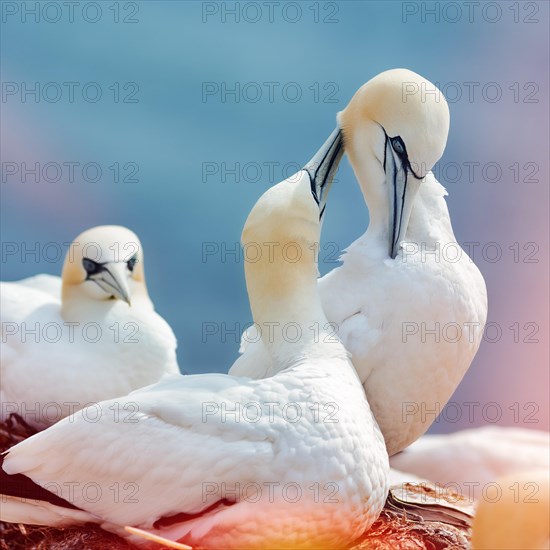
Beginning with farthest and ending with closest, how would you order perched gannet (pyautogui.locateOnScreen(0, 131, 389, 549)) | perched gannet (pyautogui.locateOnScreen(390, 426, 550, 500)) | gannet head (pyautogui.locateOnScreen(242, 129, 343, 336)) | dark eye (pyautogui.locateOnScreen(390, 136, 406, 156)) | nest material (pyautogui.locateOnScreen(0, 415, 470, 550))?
perched gannet (pyautogui.locateOnScreen(390, 426, 550, 500)) < dark eye (pyautogui.locateOnScreen(390, 136, 406, 156)) < gannet head (pyautogui.locateOnScreen(242, 129, 343, 336)) < nest material (pyautogui.locateOnScreen(0, 415, 470, 550)) < perched gannet (pyautogui.locateOnScreen(0, 131, 389, 549))

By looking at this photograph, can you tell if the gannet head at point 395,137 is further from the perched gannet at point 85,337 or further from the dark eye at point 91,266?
the dark eye at point 91,266

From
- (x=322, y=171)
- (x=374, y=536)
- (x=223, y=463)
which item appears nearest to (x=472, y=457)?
(x=374, y=536)

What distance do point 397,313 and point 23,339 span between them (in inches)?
89.0

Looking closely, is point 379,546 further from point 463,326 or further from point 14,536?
point 14,536

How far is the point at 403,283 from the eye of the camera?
163 inches

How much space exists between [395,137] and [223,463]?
1.46 meters

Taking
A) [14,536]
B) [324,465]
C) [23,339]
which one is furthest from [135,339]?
[324,465]

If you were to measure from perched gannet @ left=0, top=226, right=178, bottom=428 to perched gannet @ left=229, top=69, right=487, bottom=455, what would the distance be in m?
1.30

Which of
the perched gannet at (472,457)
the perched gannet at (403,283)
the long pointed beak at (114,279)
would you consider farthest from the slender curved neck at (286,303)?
the long pointed beak at (114,279)

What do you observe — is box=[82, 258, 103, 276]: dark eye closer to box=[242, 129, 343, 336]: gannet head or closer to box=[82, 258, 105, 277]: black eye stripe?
box=[82, 258, 105, 277]: black eye stripe

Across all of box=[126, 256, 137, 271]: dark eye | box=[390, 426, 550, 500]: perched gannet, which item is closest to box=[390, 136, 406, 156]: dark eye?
box=[390, 426, 550, 500]: perched gannet

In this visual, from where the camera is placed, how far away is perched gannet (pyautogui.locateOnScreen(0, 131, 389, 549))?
11.5ft

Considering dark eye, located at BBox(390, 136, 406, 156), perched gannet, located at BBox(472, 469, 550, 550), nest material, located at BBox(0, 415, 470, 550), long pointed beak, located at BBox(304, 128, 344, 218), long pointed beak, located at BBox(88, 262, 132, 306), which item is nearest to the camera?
perched gannet, located at BBox(472, 469, 550, 550)

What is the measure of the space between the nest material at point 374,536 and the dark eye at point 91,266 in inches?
70.6
